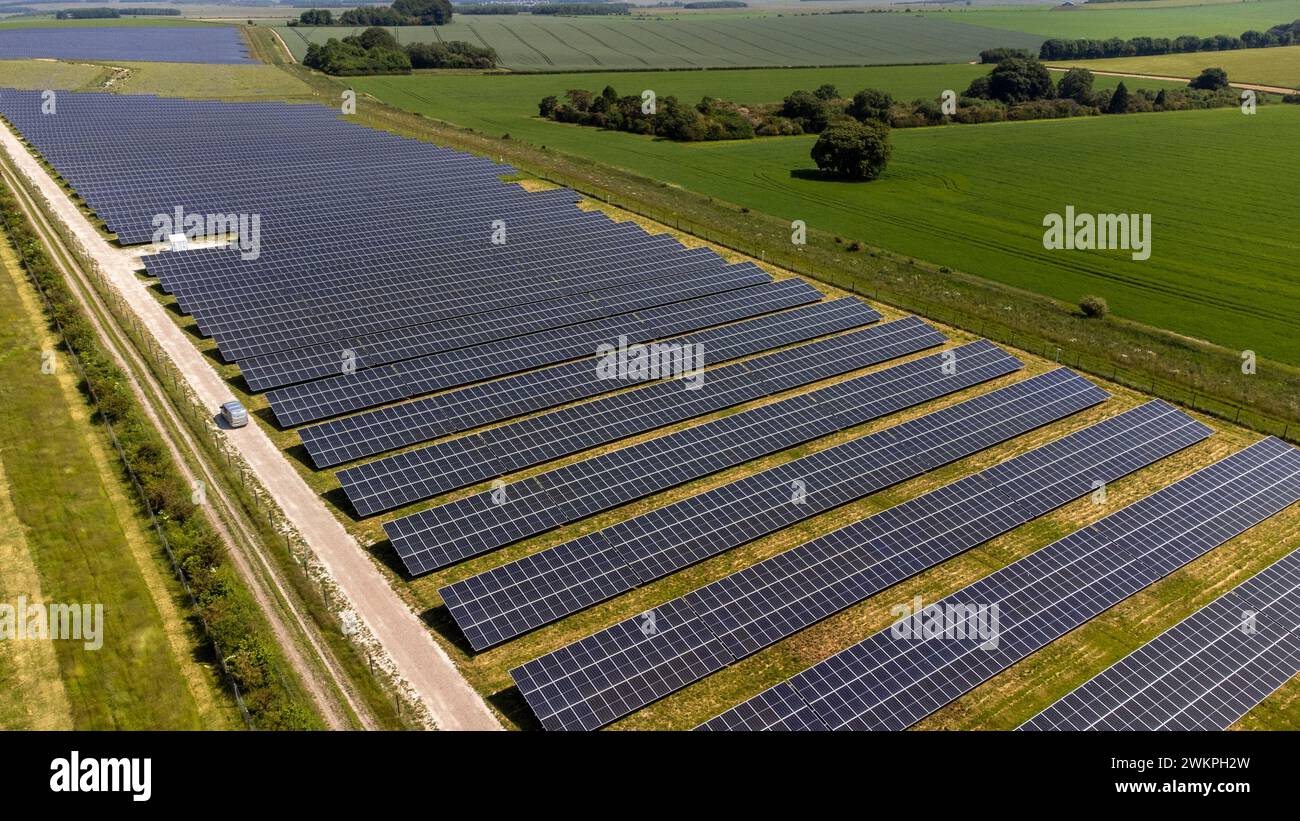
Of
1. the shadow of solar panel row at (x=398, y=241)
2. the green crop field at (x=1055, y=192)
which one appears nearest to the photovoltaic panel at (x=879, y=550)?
the green crop field at (x=1055, y=192)

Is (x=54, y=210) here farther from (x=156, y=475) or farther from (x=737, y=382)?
(x=737, y=382)

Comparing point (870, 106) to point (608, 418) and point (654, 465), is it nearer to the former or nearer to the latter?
point (608, 418)

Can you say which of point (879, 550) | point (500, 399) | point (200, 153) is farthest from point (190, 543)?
point (200, 153)

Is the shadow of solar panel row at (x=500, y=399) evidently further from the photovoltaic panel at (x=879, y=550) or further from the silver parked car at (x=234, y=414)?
the photovoltaic panel at (x=879, y=550)

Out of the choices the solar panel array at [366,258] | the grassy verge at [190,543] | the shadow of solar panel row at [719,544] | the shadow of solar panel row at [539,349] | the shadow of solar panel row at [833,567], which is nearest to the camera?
the grassy verge at [190,543]

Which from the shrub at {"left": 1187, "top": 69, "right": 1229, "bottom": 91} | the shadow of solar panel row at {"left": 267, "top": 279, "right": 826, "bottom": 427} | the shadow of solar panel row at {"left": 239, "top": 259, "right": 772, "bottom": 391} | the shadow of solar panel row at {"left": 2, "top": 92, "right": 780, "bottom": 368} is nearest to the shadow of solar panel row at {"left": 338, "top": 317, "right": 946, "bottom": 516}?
the shadow of solar panel row at {"left": 267, "top": 279, "right": 826, "bottom": 427}

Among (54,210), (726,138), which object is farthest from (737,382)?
(726,138)

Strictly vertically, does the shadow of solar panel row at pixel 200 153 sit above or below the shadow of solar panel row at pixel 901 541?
above
